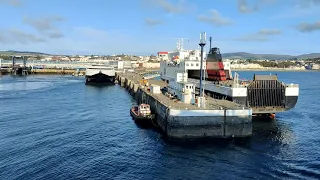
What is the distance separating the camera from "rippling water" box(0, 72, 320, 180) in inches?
939

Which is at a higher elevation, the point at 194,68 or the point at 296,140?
the point at 194,68

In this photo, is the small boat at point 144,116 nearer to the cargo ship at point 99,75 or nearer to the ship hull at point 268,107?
the ship hull at point 268,107

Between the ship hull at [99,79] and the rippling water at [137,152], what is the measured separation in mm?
63810

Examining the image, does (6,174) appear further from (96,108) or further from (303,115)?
(303,115)

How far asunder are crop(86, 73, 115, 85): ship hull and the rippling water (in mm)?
63810

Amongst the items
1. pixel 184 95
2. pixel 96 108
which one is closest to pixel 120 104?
pixel 96 108

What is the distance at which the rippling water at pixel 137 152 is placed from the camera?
23.8m

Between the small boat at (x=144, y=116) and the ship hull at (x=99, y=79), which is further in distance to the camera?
the ship hull at (x=99, y=79)

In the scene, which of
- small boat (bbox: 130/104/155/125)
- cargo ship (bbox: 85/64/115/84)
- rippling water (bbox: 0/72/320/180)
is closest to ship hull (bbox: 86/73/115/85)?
cargo ship (bbox: 85/64/115/84)

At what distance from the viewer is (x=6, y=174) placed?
23.4 meters

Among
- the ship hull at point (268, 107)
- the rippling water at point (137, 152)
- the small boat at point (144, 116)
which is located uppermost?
the ship hull at point (268, 107)

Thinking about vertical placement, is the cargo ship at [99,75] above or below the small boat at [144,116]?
above

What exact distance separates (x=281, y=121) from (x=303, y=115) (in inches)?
313

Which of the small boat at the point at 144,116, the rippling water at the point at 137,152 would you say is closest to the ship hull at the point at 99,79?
the rippling water at the point at 137,152
